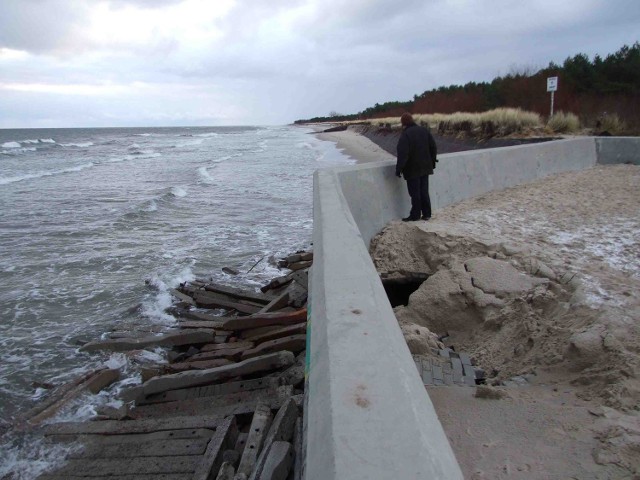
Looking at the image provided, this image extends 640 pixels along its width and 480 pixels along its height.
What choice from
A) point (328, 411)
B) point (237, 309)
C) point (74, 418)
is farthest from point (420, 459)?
point (237, 309)

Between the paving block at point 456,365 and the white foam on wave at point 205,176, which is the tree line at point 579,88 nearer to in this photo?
the white foam on wave at point 205,176

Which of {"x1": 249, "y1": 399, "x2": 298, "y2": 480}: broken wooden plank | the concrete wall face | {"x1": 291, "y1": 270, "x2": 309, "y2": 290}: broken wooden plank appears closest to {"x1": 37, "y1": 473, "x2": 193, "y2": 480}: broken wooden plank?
{"x1": 249, "y1": 399, "x2": 298, "y2": 480}: broken wooden plank

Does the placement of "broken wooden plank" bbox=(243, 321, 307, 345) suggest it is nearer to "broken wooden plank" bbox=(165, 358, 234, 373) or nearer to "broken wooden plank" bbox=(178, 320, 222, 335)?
"broken wooden plank" bbox=(165, 358, 234, 373)

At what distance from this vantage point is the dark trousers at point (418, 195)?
7762mm

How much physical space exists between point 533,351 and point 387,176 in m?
4.33

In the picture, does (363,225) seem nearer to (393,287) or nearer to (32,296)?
(393,287)

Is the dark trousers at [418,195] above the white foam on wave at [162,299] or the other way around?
above

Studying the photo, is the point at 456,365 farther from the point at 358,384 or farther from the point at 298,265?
Answer: the point at 298,265

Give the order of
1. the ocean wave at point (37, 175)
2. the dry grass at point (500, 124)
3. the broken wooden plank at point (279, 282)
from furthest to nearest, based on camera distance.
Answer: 1. the ocean wave at point (37, 175)
2. the dry grass at point (500, 124)
3. the broken wooden plank at point (279, 282)

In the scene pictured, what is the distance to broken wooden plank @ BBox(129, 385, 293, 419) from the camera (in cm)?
428

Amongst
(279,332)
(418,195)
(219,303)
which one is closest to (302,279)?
(279,332)

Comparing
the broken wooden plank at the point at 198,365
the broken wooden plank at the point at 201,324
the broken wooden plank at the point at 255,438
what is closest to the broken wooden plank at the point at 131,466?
the broken wooden plank at the point at 255,438

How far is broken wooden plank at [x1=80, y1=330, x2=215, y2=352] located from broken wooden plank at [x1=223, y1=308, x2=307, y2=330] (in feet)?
1.15

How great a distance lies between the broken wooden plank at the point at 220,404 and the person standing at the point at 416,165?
13.5ft
